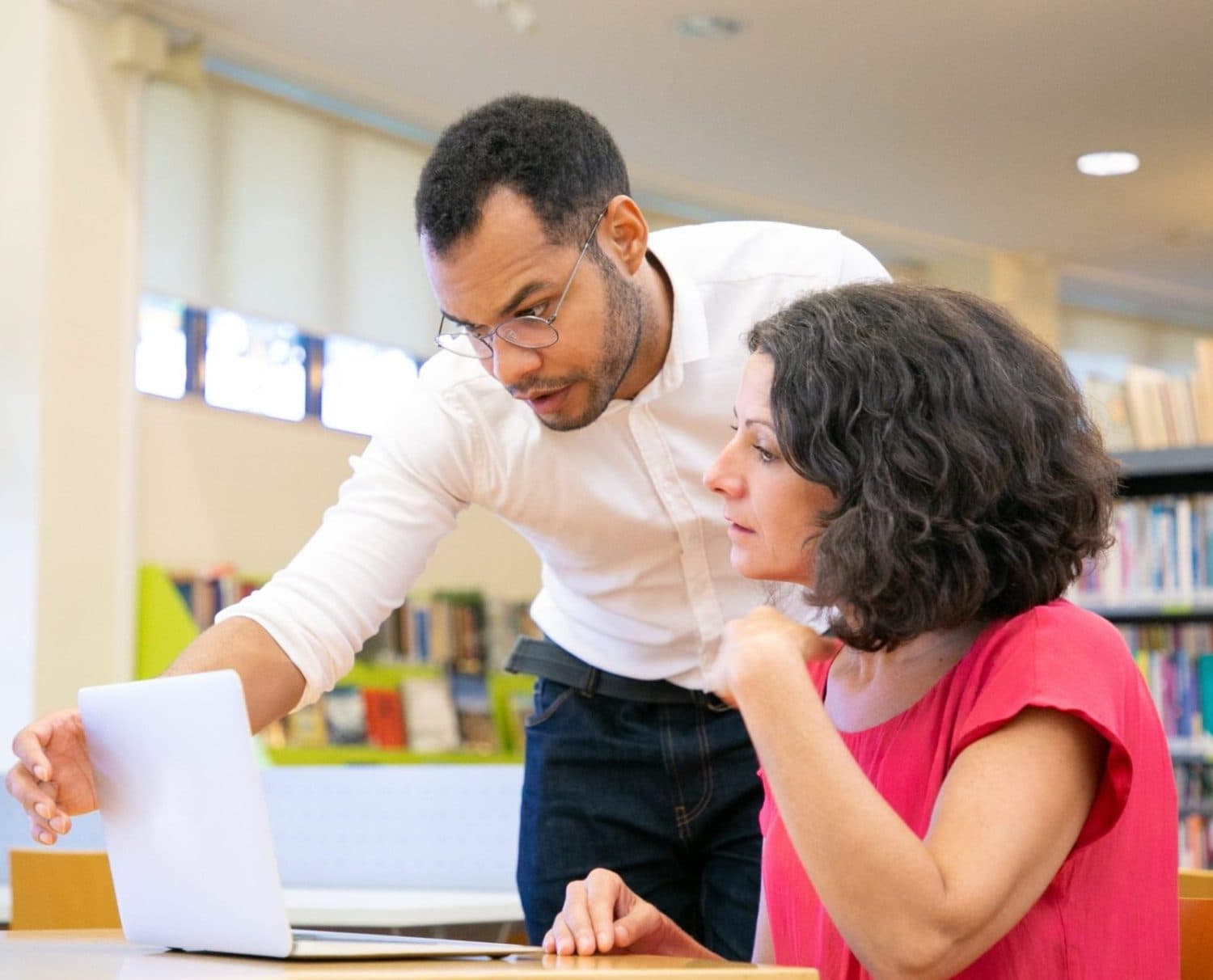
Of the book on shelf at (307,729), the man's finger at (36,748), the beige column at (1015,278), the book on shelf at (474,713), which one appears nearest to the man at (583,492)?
the man's finger at (36,748)

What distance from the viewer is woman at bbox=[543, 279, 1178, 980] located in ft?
3.61

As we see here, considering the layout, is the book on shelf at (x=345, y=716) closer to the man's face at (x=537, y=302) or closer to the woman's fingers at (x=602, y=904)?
the man's face at (x=537, y=302)

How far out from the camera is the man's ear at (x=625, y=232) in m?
1.86

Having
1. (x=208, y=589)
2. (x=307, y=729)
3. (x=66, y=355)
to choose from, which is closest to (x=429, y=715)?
(x=307, y=729)

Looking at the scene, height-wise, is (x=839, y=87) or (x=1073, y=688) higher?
(x=839, y=87)

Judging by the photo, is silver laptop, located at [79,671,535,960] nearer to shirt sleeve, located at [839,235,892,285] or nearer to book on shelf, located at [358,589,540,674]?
shirt sleeve, located at [839,235,892,285]

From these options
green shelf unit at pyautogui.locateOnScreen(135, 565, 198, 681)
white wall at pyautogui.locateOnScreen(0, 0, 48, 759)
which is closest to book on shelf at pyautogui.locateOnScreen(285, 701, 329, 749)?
green shelf unit at pyautogui.locateOnScreen(135, 565, 198, 681)

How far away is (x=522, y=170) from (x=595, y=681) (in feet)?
2.13

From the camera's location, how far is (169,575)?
199 inches

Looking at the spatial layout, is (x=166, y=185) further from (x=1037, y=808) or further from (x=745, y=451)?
(x=1037, y=808)

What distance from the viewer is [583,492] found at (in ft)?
6.39

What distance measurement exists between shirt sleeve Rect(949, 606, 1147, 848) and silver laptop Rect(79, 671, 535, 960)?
1.31ft

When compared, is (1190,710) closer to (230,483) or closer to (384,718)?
(384,718)

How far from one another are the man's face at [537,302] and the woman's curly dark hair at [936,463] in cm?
48
